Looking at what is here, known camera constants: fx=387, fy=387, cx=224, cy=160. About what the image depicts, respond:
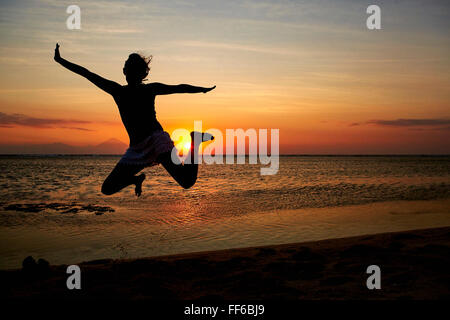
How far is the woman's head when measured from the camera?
5770mm

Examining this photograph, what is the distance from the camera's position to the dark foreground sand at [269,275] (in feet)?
21.6

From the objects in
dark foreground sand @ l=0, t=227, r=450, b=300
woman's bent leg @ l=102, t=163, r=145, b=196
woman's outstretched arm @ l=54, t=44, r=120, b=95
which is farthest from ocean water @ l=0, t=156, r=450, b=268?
woman's outstretched arm @ l=54, t=44, r=120, b=95

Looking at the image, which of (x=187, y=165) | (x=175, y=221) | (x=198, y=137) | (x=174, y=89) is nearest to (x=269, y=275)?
(x=187, y=165)

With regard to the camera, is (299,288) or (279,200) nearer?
(299,288)

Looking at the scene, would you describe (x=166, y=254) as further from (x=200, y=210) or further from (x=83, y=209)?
(x=83, y=209)

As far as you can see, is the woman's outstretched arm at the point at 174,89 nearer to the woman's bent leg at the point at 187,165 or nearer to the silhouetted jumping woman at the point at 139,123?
the silhouetted jumping woman at the point at 139,123

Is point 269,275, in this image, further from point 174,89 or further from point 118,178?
point 174,89

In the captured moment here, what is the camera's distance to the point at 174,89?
5504mm

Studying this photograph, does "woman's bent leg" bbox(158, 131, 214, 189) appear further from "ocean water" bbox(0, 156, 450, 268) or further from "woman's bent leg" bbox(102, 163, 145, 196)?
"ocean water" bbox(0, 156, 450, 268)

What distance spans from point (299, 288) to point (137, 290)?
296 cm

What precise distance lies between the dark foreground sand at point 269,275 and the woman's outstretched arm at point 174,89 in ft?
11.4

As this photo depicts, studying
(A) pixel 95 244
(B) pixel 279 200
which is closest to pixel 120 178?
(A) pixel 95 244

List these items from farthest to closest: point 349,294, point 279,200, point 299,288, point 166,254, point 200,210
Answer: point 279,200
point 200,210
point 166,254
point 299,288
point 349,294
